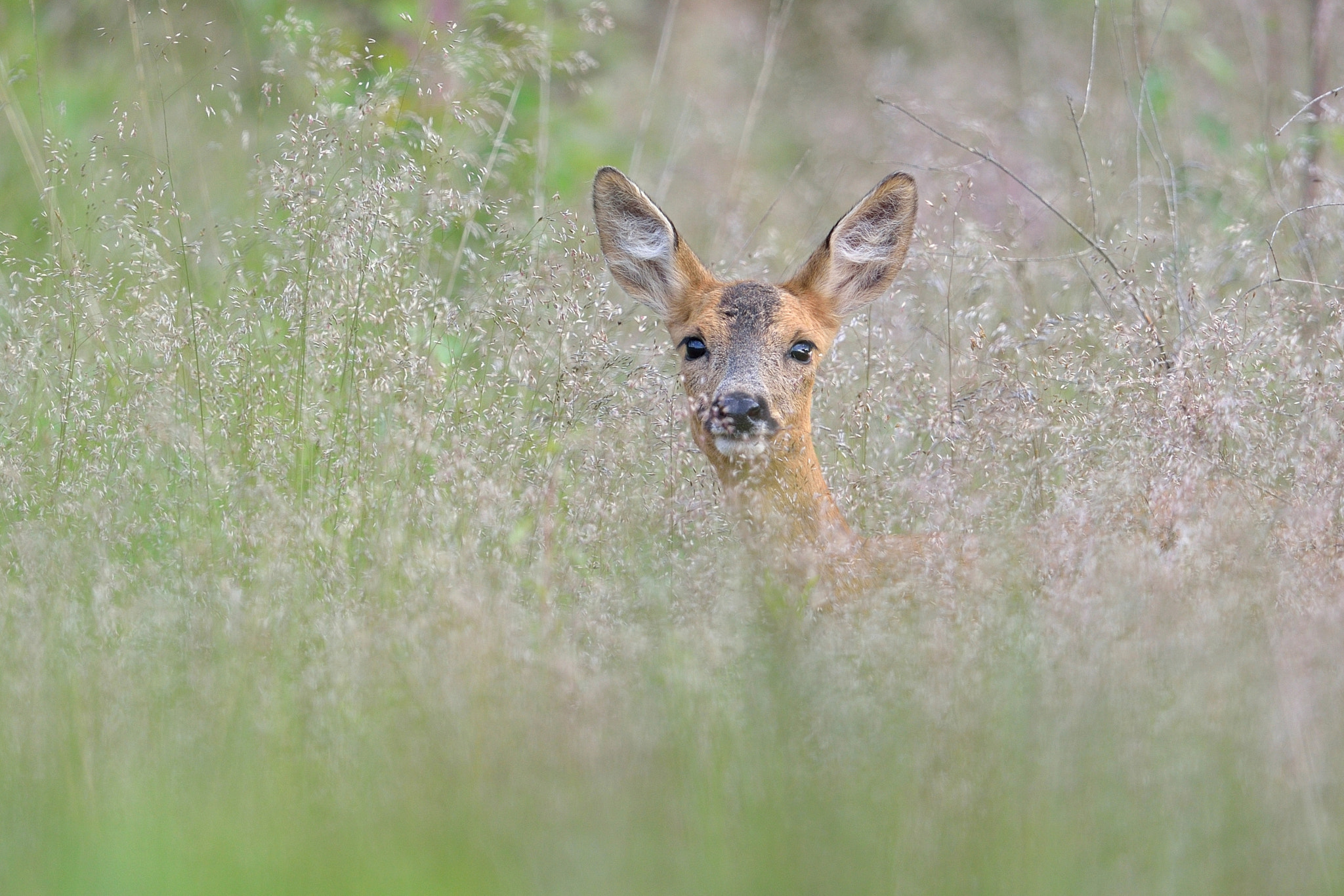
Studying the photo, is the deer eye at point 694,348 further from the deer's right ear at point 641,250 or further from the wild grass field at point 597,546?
the deer's right ear at point 641,250

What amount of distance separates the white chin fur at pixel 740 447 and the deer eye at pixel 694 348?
0.58 meters

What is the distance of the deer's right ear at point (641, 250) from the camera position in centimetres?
488

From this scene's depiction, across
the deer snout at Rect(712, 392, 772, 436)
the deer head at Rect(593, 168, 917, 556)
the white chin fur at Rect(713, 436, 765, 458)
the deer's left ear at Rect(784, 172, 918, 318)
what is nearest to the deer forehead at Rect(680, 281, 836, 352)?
the deer head at Rect(593, 168, 917, 556)

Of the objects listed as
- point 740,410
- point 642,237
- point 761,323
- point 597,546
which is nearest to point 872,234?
point 761,323

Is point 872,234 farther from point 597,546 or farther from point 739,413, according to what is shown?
point 597,546

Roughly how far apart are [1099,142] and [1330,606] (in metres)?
4.60

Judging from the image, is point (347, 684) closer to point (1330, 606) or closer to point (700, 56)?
point (1330, 606)

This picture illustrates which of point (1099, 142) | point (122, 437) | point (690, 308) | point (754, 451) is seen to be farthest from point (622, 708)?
point (1099, 142)

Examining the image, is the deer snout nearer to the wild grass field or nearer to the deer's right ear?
the wild grass field

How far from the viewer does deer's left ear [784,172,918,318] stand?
476cm

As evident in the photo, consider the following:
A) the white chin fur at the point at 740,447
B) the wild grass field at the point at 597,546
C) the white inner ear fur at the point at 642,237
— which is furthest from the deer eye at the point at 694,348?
the white chin fur at the point at 740,447

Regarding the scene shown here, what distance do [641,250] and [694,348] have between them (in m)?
0.60

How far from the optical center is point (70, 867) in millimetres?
2275

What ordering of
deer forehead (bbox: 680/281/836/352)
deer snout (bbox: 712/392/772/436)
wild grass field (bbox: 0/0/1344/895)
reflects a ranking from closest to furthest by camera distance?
wild grass field (bbox: 0/0/1344/895), deer snout (bbox: 712/392/772/436), deer forehead (bbox: 680/281/836/352)
